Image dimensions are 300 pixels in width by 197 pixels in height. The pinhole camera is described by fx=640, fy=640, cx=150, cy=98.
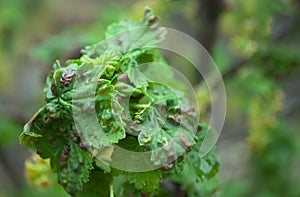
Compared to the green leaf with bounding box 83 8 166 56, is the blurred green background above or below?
below

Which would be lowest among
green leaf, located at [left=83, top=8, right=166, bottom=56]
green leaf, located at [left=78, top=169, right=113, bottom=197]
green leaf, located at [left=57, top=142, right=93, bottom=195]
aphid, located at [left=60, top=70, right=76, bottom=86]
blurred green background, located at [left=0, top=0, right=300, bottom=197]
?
blurred green background, located at [left=0, top=0, right=300, bottom=197]

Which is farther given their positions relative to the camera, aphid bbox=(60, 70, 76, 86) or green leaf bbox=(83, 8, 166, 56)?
green leaf bbox=(83, 8, 166, 56)

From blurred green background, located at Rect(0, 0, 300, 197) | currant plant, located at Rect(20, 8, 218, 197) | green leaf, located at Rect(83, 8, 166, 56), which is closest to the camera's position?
currant plant, located at Rect(20, 8, 218, 197)

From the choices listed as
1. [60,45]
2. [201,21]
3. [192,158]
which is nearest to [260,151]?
[201,21]

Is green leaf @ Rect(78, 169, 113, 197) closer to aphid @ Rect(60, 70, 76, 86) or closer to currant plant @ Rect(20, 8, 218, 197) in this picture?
currant plant @ Rect(20, 8, 218, 197)

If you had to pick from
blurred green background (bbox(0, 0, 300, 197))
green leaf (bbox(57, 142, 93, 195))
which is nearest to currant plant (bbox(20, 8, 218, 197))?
green leaf (bbox(57, 142, 93, 195))

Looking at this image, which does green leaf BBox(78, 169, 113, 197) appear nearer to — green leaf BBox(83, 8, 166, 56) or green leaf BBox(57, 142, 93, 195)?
green leaf BBox(57, 142, 93, 195)

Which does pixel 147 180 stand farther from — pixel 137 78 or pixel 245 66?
pixel 245 66

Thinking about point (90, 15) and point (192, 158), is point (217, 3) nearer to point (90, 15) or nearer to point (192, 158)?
point (192, 158)

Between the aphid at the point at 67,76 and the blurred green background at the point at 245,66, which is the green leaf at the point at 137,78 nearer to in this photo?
the aphid at the point at 67,76

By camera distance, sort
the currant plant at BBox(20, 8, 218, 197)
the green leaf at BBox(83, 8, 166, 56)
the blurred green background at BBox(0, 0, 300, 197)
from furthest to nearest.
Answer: the blurred green background at BBox(0, 0, 300, 197) → the green leaf at BBox(83, 8, 166, 56) → the currant plant at BBox(20, 8, 218, 197)
